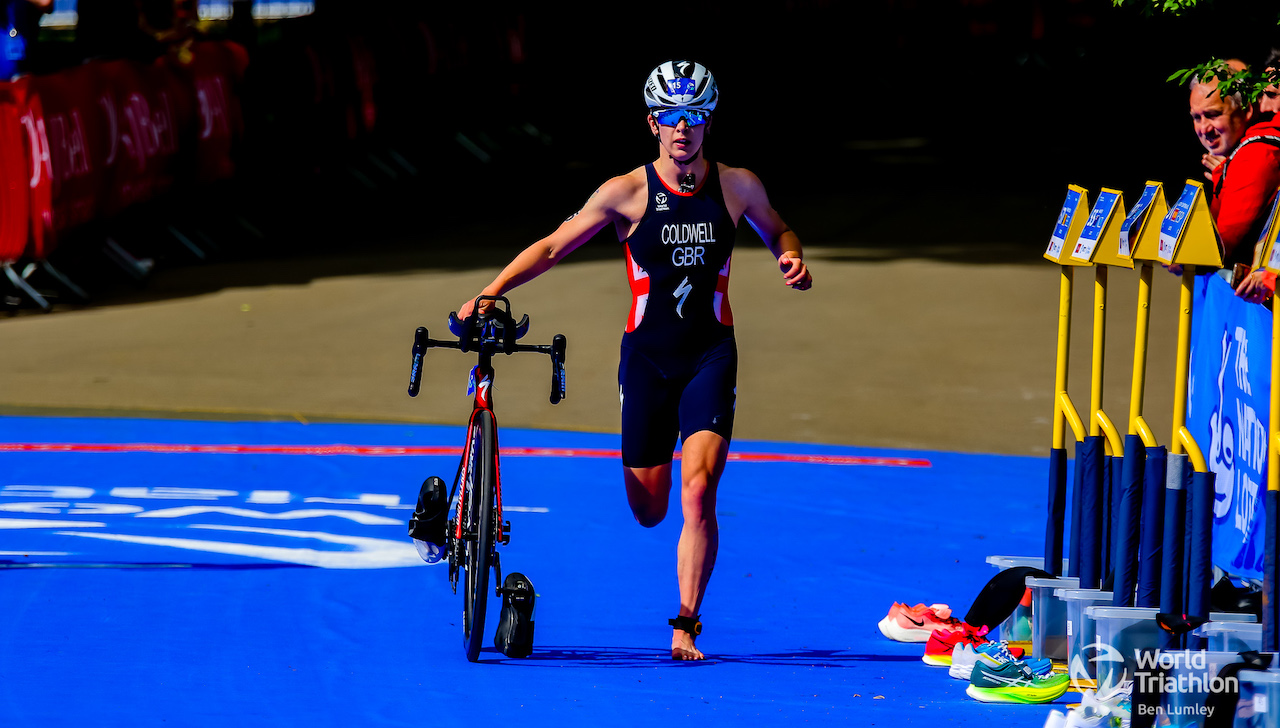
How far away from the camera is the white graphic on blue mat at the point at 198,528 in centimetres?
778

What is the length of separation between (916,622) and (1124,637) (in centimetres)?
115

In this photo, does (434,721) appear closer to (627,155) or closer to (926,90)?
(627,155)

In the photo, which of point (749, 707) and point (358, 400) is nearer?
point (749, 707)

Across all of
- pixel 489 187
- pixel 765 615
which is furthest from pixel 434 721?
pixel 489 187

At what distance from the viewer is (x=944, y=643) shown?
247 inches

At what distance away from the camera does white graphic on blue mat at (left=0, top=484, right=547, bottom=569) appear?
306 inches

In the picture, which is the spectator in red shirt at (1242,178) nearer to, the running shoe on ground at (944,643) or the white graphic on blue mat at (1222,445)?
the white graphic on blue mat at (1222,445)

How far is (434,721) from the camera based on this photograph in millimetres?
5445

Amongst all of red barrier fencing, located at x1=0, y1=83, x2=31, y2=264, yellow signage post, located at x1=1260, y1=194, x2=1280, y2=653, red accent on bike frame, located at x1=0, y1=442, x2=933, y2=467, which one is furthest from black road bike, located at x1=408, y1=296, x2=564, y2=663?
red barrier fencing, located at x1=0, y1=83, x2=31, y2=264

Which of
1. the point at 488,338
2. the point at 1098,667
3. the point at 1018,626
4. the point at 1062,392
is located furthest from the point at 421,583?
the point at 1098,667

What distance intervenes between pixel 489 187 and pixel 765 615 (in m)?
18.5

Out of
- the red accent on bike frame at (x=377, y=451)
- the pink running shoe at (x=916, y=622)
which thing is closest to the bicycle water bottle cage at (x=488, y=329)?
the pink running shoe at (x=916, y=622)

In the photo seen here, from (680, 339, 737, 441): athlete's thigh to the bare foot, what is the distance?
2.44 feet

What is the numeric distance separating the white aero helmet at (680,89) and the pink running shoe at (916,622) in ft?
6.94
